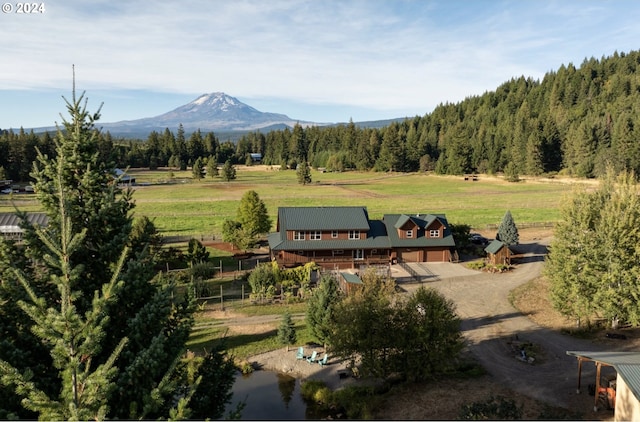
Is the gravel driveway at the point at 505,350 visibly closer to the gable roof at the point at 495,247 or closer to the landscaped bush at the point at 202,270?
the gable roof at the point at 495,247

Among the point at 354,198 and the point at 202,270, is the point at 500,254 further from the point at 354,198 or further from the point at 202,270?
the point at 354,198

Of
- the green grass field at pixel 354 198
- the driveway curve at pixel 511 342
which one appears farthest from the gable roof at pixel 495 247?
the green grass field at pixel 354 198

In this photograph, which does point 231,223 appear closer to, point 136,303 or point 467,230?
point 467,230

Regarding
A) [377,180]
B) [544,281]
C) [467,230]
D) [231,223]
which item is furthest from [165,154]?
[544,281]

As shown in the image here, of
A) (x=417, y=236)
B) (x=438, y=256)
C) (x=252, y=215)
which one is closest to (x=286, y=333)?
(x=417, y=236)

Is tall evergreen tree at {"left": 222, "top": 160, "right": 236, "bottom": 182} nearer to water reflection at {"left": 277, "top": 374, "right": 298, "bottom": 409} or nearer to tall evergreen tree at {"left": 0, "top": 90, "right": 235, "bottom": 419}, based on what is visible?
water reflection at {"left": 277, "top": 374, "right": 298, "bottom": 409}

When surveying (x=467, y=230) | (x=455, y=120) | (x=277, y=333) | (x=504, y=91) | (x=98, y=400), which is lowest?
(x=277, y=333)

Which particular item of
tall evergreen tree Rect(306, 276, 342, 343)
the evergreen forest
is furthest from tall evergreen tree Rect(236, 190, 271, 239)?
the evergreen forest

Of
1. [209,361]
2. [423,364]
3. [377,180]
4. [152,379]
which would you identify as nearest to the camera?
[152,379]
